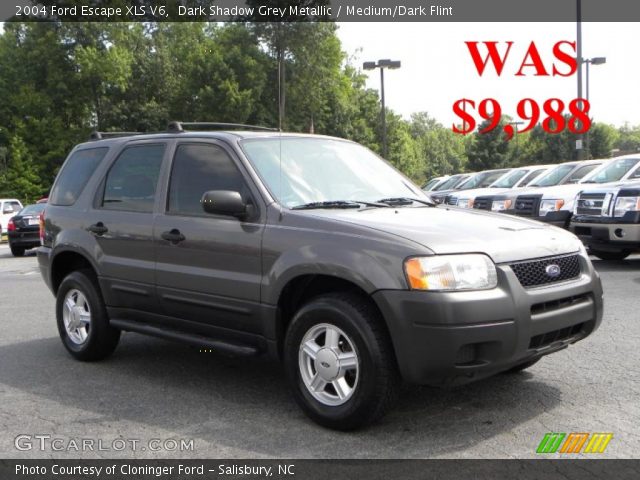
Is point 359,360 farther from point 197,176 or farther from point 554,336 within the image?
point 197,176

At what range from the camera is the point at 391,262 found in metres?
3.98

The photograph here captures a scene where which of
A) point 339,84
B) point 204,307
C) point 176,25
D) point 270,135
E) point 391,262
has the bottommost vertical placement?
point 204,307

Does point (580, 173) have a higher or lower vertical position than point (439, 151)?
lower

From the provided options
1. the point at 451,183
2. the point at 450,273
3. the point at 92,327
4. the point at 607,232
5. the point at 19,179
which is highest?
the point at 19,179

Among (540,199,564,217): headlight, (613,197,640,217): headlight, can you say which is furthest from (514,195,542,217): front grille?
(613,197,640,217): headlight

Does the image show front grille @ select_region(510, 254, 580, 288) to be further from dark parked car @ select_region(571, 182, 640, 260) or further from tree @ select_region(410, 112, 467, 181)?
tree @ select_region(410, 112, 467, 181)

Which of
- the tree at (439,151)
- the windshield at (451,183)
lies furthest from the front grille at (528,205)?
the tree at (439,151)

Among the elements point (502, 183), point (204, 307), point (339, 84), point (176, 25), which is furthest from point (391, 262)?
point (176, 25)

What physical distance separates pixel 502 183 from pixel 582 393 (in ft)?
46.2

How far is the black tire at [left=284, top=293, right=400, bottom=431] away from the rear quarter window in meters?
2.85

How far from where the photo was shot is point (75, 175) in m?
6.43

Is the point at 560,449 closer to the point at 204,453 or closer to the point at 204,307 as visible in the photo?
the point at 204,453

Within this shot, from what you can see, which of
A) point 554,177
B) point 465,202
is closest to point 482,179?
point 465,202

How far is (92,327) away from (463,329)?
332cm
